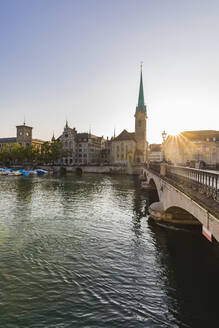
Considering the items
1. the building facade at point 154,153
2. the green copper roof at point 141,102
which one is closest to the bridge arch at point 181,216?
the green copper roof at point 141,102

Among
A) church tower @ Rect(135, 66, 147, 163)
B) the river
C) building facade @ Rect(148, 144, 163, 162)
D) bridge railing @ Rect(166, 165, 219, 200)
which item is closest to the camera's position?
the river

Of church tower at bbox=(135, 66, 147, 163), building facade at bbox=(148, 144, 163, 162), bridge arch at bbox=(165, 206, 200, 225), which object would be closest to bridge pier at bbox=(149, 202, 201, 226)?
bridge arch at bbox=(165, 206, 200, 225)

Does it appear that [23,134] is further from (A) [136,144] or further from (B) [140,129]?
(B) [140,129]

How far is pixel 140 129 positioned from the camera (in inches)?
4419

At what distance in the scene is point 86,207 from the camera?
81.4 ft

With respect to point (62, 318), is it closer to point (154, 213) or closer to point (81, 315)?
point (81, 315)

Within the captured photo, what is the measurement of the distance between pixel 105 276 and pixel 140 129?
107m

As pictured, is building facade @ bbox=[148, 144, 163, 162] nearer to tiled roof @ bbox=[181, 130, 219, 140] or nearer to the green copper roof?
the green copper roof

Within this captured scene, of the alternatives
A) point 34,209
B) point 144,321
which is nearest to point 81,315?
point 144,321

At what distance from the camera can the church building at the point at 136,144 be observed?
4306 inches

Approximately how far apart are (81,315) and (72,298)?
96 cm

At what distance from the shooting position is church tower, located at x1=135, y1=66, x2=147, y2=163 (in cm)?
11069

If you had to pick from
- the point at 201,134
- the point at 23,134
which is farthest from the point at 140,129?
the point at 23,134

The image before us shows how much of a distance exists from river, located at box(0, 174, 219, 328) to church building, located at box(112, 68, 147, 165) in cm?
9312
